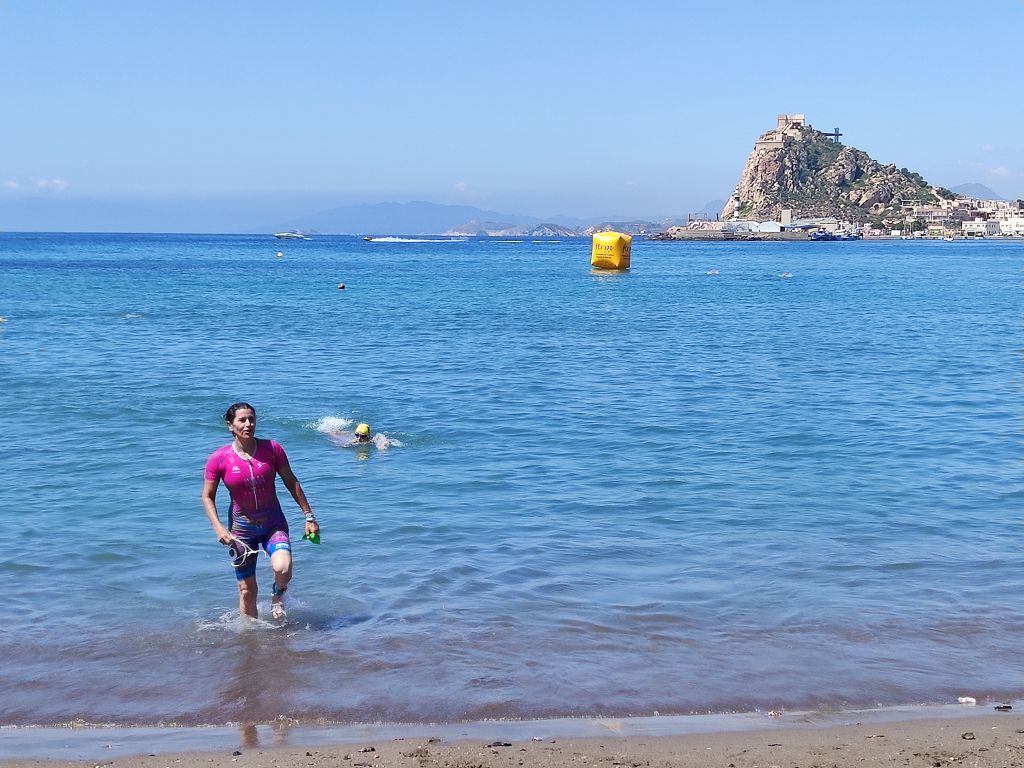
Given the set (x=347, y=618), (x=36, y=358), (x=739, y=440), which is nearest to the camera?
(x=347, y=618)

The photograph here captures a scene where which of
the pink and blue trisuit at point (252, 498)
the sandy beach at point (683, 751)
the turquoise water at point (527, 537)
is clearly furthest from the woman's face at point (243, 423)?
the sandy beach at point (683, 751)

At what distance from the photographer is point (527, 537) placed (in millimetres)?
10977

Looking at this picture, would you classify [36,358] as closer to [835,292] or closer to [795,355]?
[795,355]

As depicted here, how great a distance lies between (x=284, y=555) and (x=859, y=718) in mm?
4146

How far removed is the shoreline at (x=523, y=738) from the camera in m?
5.97

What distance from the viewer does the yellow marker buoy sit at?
7356 centimetres

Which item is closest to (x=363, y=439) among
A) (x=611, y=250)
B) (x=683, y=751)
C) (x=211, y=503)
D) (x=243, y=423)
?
(x=211, y=503)

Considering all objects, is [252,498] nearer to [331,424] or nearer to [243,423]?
[243,423]

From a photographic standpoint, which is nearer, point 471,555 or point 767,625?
point 767,625

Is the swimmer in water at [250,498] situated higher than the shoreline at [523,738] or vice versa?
the swimmer in water at [250,498]

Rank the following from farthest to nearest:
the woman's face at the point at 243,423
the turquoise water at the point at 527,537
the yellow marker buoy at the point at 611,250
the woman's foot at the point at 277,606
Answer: the yellow marker buoy at the point at 611,250 → the woman's foot at the point at 277,606 → the woman's face at the point at 243,423 → the turquoise water at the point at 527,537

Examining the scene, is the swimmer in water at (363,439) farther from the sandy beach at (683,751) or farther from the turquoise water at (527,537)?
the sandy beach at (683,751)

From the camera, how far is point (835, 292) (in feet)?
185

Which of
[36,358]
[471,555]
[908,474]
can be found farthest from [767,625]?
[36,358]
